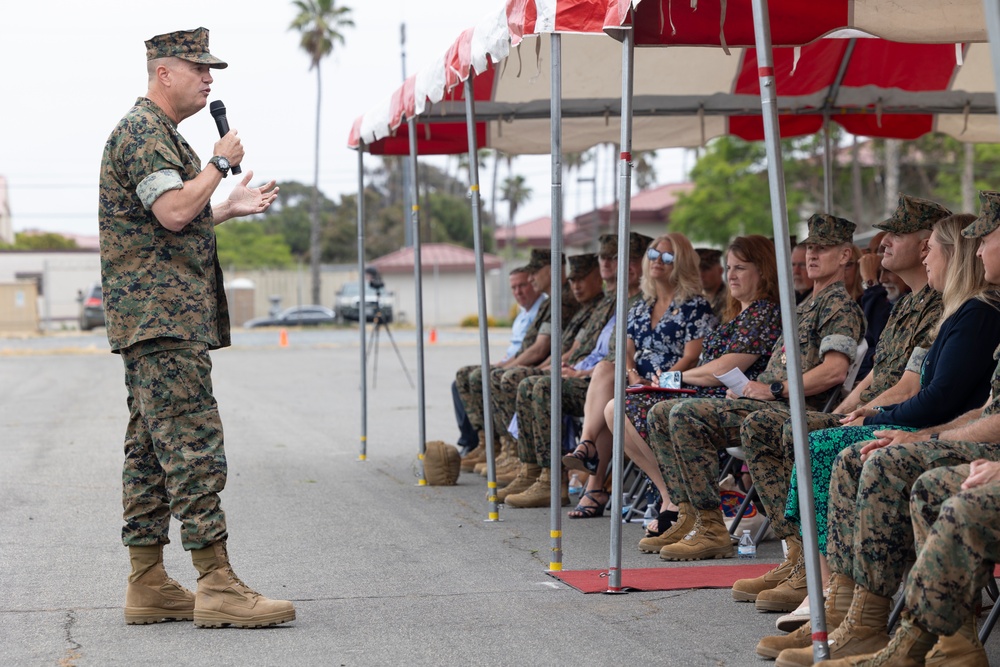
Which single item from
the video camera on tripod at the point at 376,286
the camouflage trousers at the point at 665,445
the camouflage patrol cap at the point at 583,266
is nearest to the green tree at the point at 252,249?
the video camera on tripod at the point at 376,286

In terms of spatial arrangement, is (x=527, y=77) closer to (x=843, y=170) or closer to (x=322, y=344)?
(x=322, y=344)

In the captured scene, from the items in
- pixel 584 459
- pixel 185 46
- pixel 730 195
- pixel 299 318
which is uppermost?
pixel 730 195

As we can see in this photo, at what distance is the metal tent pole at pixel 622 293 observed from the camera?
5.22m

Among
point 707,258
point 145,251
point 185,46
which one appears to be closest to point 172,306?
point 145,251

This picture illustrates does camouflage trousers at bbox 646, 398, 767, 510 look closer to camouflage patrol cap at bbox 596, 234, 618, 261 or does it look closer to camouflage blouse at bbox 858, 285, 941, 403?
camouflage blouse at bbox 858, 285, 941, 403

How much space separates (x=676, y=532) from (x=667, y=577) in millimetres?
650

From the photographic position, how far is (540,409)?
26.0 feet

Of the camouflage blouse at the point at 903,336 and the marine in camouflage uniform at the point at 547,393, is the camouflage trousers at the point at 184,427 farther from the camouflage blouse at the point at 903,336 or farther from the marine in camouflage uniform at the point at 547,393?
the marine in camouflage uniform at the point at 547,393

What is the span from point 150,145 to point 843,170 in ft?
122

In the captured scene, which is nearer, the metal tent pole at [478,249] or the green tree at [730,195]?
the metal tent pole at [478,249]

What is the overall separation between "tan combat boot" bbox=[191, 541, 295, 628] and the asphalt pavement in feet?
0.17

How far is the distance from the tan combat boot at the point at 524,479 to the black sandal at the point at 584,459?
3.38 ft

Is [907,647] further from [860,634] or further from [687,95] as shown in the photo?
[687,95]

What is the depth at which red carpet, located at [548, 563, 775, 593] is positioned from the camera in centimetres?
552
